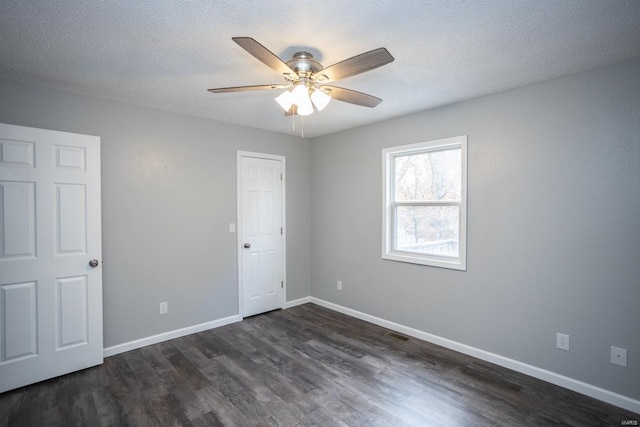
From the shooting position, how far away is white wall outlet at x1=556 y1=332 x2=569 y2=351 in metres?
2.50

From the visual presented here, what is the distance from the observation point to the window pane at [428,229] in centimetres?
326

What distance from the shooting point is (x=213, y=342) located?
3359 millimetres

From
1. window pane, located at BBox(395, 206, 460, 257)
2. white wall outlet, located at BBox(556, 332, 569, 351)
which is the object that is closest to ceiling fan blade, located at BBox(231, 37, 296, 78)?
window pane, located at BBox(395, 206, 460, 257)

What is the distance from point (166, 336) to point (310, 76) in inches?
121

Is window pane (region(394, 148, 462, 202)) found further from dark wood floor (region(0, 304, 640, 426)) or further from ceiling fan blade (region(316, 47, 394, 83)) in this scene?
ceiling fan blade (region(316, 47, 394, 83))

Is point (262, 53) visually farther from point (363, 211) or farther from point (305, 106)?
point (363, 211)

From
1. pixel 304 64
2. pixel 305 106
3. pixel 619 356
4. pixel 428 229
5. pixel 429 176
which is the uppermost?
pixel 304 64

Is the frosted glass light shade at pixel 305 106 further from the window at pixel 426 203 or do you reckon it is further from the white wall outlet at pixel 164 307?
the white wall outlet at pixel 164 307

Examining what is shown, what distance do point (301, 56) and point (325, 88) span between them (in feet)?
0.84

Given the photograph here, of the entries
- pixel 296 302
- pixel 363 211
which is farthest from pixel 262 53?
pixel 296 302

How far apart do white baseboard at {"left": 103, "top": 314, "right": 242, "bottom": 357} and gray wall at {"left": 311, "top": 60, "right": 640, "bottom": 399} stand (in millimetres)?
2069

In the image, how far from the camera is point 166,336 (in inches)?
134

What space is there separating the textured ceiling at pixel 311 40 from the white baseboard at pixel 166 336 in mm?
2458

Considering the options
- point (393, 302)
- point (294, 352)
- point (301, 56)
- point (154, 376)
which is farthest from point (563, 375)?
point (154, 376)
